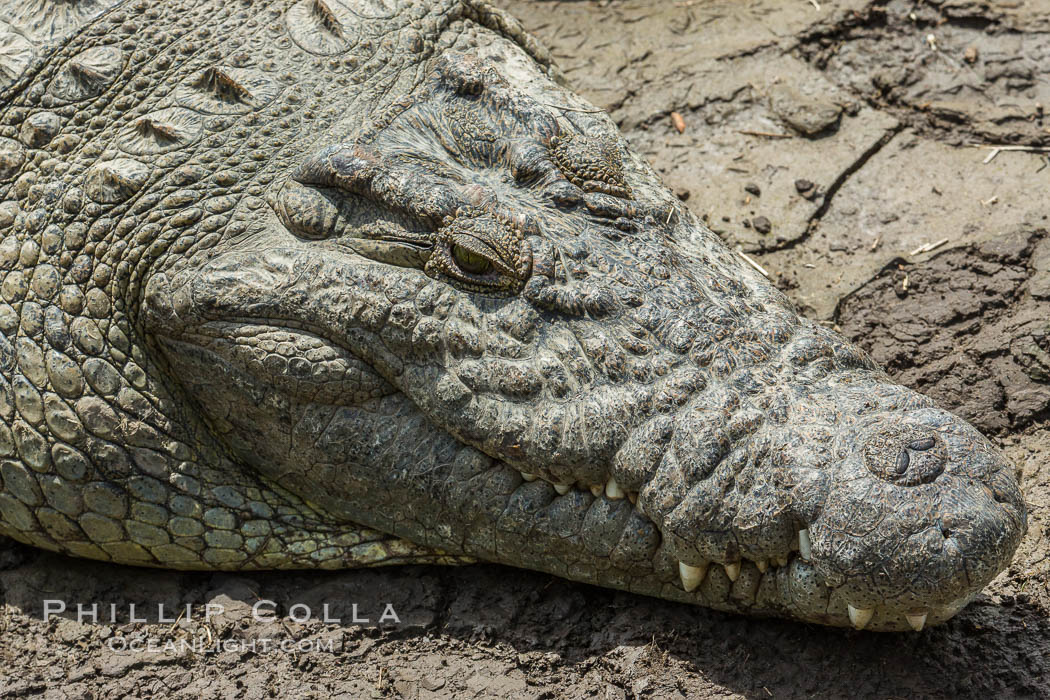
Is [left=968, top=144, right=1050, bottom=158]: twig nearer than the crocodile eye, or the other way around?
the crocodile eye

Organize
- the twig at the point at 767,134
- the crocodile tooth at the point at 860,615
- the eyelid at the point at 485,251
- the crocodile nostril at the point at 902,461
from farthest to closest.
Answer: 1. the twig at the point at 767,134
2. the eyelid at the point at 485,251
3. the crocodile tooth at the point at 860,615
4. the crocodile nostril at the point at 902,461

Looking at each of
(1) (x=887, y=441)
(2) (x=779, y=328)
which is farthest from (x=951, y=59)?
(1) (x=887, y=441)

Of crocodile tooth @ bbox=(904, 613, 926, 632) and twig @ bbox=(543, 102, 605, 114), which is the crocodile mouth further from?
twig @ bbox=(543, 102, 605, 114)

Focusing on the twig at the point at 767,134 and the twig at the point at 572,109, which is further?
the twig at the point at 767,134

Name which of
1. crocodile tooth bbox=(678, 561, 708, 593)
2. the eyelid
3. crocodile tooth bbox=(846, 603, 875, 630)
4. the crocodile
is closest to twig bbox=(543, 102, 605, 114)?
the crocodile

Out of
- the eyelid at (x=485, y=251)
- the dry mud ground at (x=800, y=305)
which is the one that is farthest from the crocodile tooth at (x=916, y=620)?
the eyelid at (x=485, y=251)

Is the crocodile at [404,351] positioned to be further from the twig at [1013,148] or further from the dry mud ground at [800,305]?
the twig at [1013,148]
